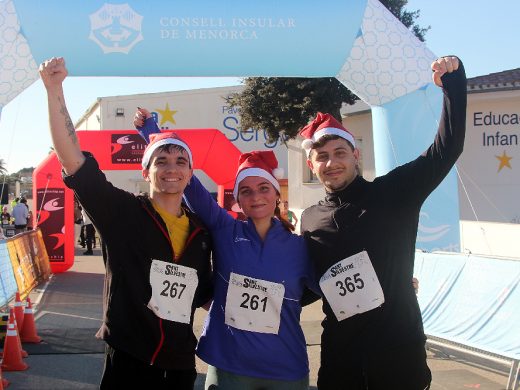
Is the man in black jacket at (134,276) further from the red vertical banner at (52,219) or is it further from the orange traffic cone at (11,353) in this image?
the red vertical banner at (52,219)

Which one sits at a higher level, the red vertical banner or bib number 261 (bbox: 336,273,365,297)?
bib number 261 (bbox: 336,273,365,297)

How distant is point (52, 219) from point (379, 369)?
11543mm

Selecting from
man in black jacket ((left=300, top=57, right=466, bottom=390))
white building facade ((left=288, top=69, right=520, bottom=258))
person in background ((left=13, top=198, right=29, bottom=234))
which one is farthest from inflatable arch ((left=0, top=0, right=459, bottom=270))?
person in background ((left=13, top=198, right=29, bottom=234))

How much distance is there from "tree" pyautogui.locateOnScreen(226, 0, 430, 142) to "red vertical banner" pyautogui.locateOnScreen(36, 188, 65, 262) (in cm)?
704

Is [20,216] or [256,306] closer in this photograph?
[256,306]

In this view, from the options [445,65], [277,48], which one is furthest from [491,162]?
[445,65]

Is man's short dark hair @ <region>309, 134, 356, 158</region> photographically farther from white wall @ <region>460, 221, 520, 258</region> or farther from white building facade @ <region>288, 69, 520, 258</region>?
white building facade @ <region>288, 69, 520, 258</region>

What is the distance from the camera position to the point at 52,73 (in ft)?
8.24

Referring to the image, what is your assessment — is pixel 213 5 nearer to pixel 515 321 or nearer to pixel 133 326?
pixel 515 321

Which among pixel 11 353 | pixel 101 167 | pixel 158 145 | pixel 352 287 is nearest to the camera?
pixel 352 287

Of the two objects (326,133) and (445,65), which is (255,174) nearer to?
(326,133)

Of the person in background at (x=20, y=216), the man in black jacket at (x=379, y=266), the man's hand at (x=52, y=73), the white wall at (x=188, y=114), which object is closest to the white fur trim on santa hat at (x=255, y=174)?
the man in black jacket at (x=379, y=266)

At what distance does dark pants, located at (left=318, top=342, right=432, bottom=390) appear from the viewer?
8.37 feet

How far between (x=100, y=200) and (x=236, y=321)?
2.70 ft
